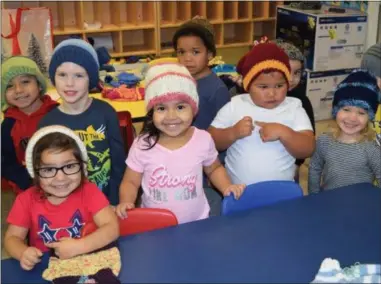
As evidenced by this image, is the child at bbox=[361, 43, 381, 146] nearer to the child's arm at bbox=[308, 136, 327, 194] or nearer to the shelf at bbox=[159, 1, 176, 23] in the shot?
the child's arm at bbox=[308, 136, 327, 194]

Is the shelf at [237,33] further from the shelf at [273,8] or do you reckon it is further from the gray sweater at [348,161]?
the gray sweater at [348,161]

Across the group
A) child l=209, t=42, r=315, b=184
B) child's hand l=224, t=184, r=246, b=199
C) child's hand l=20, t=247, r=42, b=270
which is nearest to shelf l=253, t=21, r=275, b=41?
child l=209, t=42, r=315, b=184

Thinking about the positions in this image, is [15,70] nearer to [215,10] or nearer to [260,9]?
[215,10]

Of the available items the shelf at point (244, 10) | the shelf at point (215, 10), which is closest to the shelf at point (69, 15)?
the shelf at point (215, 10)

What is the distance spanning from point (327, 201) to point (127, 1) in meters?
3.29

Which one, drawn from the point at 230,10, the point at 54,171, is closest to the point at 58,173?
the point at 54,171

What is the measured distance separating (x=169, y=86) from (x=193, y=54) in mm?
649

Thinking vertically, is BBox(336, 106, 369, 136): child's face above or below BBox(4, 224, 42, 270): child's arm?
above

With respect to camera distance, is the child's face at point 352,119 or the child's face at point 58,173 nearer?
the child's face at point 58,173

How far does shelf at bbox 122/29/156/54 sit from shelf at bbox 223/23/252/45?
29.0 inches

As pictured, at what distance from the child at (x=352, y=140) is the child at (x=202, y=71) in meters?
0.46

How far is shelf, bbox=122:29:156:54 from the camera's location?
15.0 ft

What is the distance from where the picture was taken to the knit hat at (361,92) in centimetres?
190

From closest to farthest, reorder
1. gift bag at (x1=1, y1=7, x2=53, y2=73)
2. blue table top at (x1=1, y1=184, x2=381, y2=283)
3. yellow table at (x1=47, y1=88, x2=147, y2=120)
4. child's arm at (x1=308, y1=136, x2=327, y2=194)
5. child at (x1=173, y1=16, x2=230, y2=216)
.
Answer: blue table top at (x1=1, y1=184, x2=381, y2=283), child's arm at (x1=308, y1=136, x2=327, y2=194), child at (x1=173, y1=16, x2=230, y2=216), yellow table at (x1=47, y1=88, x2=147, y2=120), gift bag at (x1=1, y1=7, x2=53, y2=73)
